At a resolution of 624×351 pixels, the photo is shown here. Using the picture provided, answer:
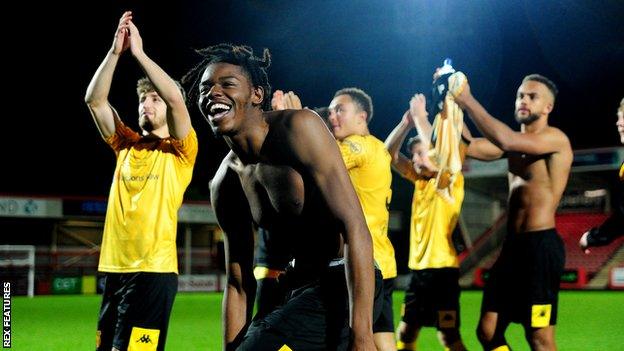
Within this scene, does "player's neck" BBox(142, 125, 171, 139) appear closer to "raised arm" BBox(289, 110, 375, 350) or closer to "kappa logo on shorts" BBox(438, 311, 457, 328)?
"raised arm" BBox(289, 110, 375, 350)

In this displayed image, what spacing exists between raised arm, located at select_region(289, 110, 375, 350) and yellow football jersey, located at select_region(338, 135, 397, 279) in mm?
3617

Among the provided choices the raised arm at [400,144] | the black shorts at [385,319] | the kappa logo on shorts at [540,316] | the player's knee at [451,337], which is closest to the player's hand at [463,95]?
the black shorts at [385,319]

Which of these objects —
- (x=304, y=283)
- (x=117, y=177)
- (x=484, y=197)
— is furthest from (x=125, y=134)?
(x=484, y=197)

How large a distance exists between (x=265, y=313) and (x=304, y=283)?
34cm

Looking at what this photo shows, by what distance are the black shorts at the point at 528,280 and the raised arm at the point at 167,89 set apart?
2.89 meters

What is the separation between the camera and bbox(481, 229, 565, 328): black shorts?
23.4ft

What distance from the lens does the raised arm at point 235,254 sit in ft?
14.7

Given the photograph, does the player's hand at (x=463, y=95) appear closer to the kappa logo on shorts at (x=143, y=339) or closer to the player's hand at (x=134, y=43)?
the player's hand at (x=134, y=43)

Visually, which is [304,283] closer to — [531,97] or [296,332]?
[296,332]

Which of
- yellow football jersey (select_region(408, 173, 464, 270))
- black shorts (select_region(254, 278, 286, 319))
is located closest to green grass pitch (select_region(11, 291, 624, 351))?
yellow football jersey (select_region(408, 173, 464, 270))

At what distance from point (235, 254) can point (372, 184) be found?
3230mm

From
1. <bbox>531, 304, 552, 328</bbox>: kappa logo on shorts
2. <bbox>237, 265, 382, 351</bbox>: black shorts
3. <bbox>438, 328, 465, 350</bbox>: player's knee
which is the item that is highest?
<bbox>237, 265, 382, 351</bbox>: black shorts

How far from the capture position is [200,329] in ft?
49.4

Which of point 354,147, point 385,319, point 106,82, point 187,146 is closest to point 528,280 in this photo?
point 385,319
